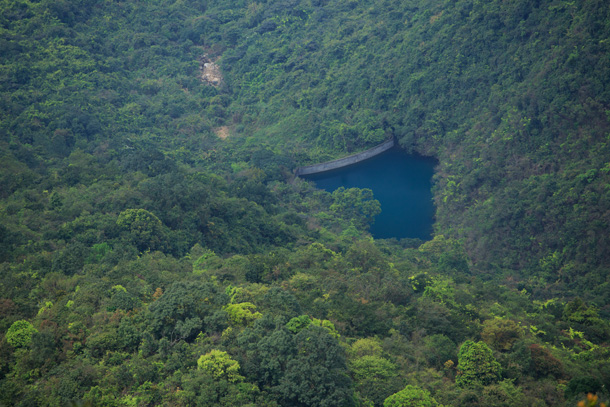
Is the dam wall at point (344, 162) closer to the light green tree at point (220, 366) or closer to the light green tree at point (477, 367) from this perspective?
the light green tree at point (477, 367)

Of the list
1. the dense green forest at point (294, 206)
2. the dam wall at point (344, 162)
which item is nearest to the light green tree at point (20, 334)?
the dense green forest at point (294, 206)

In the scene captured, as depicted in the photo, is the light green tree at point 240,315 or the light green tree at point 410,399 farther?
the light green tree at point 240,315

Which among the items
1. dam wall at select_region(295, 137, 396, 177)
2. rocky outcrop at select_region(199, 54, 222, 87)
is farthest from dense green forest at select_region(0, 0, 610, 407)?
dam wall at select_region(295, 137, 396, 177)

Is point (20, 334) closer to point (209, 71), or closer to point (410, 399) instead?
point (410, 399)

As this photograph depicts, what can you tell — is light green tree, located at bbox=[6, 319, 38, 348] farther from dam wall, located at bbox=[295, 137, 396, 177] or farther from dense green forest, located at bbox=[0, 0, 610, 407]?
dam wall, located at bbox=[295, 137, 396, 177]

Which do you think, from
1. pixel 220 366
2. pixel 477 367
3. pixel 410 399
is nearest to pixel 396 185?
pixel 477 367
